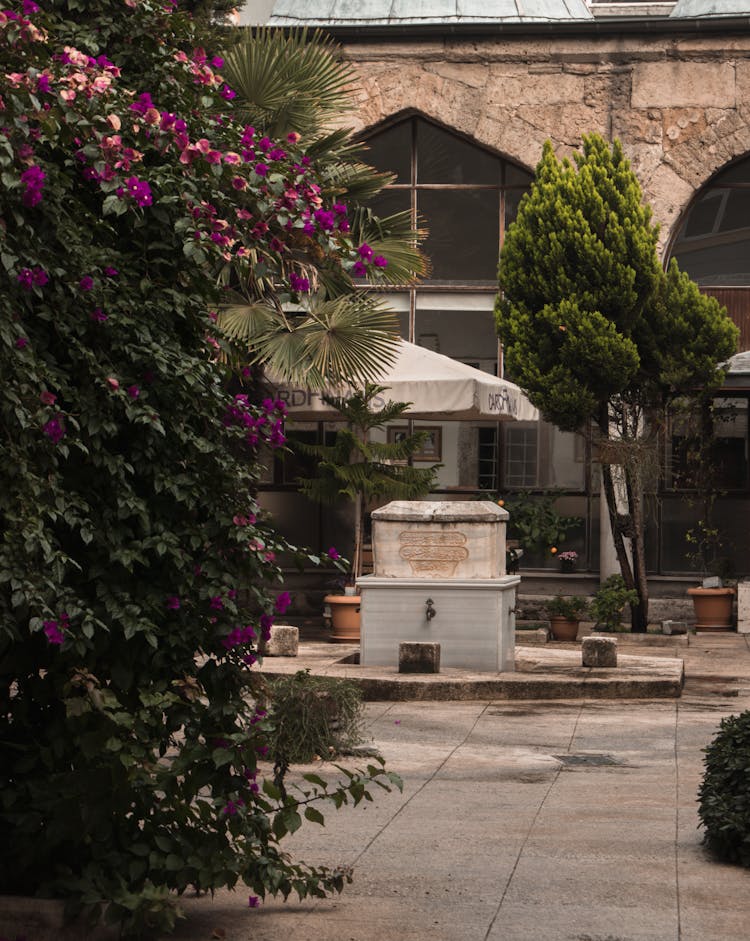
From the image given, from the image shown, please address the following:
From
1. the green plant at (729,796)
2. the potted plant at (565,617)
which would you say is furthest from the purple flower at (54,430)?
the potted plant at (565,617)

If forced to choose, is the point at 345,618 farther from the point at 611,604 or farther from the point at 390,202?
the point at 390,202

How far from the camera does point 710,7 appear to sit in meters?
21.2

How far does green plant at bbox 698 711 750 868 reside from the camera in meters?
6.31

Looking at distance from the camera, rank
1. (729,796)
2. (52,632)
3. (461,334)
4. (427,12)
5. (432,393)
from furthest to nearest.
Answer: (427,12)
(461,334)
(432,393)
(729,796)
(52,632)

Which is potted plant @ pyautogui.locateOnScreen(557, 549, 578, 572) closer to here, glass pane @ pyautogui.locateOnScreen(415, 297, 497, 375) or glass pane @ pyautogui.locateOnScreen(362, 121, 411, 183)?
glass pane @ pyautogui.locateOnScreen(415, 297, 497, 375)

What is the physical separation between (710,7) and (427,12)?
385 cm

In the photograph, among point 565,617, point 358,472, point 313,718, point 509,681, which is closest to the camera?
point 313,718

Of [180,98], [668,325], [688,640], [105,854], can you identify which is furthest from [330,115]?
[105,854]

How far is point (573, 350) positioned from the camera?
1622 centimetres

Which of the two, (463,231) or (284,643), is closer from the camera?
(284,643)

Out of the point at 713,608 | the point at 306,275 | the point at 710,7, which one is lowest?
the point at 713,608

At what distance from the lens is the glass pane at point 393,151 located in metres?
20.4

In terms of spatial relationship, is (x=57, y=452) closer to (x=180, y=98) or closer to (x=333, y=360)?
(x=180, y=98)

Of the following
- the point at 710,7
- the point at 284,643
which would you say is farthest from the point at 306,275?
the point at 710,7
